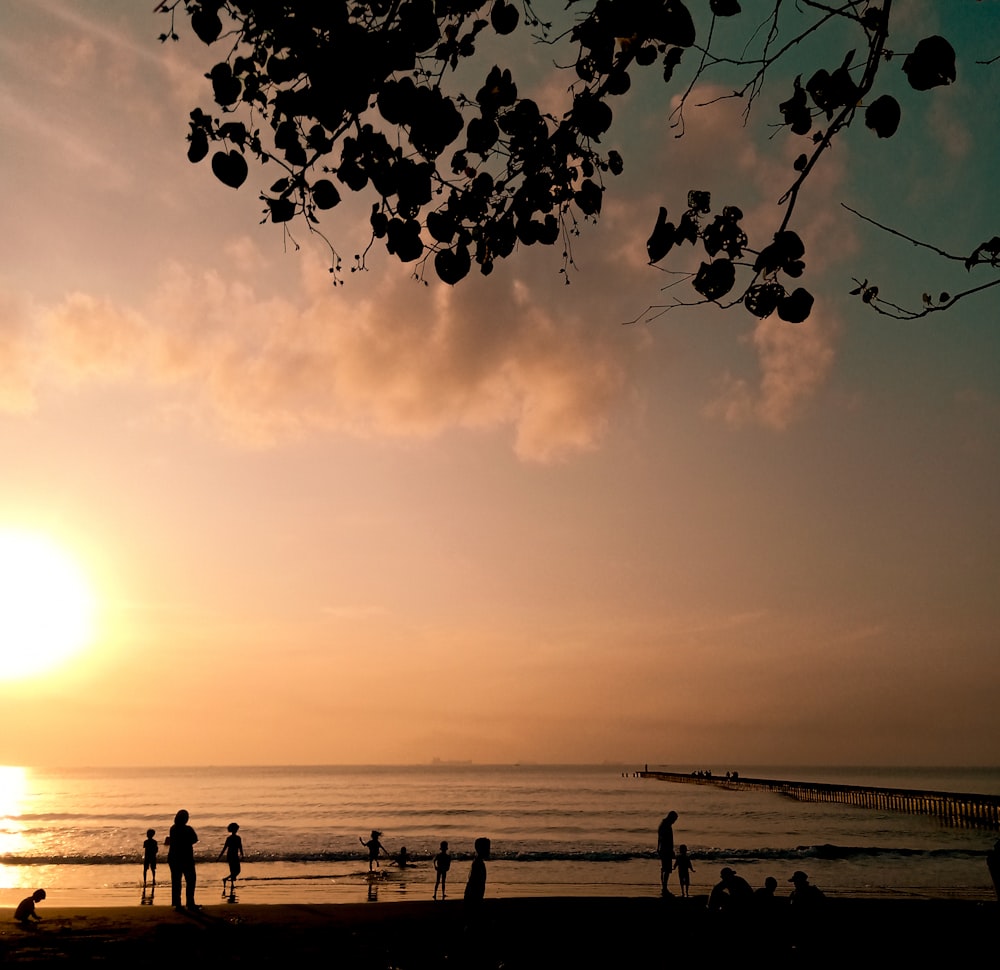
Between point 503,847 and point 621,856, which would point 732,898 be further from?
point 503,847

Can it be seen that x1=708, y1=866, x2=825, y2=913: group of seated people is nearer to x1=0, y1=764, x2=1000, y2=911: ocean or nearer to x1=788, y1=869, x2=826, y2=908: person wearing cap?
x1=788, y1=869, x2=826, y2=908: person wearing cap

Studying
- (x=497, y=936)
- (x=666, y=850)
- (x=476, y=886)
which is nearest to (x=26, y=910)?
(x=497, y=936)

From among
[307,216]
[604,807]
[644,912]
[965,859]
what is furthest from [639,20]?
[604,807]

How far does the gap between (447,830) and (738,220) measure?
56389 millimetres

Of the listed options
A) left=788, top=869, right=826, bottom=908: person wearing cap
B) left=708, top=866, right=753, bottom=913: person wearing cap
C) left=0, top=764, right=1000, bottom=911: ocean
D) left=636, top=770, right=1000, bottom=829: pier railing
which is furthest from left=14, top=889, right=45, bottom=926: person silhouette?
left=636, top=770, right=1000, bottom=829: pier railing

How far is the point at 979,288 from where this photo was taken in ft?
14.2

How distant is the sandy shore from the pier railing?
38.0 m

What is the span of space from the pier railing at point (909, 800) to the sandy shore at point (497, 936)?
38024 millimetres

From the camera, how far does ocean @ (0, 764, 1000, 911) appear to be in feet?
81.1

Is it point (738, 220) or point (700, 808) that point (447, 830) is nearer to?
point (700, 808)

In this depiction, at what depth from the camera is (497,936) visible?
46.3 feet

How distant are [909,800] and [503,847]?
1418 inches

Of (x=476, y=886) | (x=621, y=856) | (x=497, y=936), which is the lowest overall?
(x=621, y=856)

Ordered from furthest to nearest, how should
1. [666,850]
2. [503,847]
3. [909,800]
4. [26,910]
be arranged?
1. [909,800]
2. [503,847]
3. [666,850]
4. [26,910]
